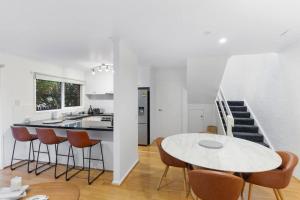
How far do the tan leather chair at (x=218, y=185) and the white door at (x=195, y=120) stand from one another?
12.8 ft

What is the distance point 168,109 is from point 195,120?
36.6 inches

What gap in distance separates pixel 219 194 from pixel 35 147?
12.5 feet

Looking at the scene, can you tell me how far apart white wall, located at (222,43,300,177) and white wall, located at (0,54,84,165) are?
535cm

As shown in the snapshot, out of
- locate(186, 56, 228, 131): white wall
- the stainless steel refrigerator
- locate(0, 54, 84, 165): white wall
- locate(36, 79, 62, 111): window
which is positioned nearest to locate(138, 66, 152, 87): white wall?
the stainless steel refrigerator

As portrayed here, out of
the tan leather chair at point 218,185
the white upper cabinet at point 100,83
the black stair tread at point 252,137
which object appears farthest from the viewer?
the white upper cabinet at point 100,83

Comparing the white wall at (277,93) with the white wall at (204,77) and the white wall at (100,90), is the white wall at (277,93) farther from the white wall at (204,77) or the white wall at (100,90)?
the white wall at (100,90)

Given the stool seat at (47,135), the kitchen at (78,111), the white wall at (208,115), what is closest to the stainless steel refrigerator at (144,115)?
the kitchen at (78,111)

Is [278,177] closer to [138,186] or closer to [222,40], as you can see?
[138,186]

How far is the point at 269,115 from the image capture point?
12.5ft

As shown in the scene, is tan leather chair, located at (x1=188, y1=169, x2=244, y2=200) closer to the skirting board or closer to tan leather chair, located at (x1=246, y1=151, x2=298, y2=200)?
tan leather chair, located at (x1=246, y1=151, x2=298, y2=200)

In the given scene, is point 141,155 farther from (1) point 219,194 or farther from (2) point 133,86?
(1) point 219,194

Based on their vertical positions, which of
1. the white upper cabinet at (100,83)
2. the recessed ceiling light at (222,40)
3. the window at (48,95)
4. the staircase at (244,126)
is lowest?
the staircase at (244,126)

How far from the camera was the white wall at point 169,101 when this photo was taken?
5441 mm

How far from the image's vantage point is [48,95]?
4.54 meters
